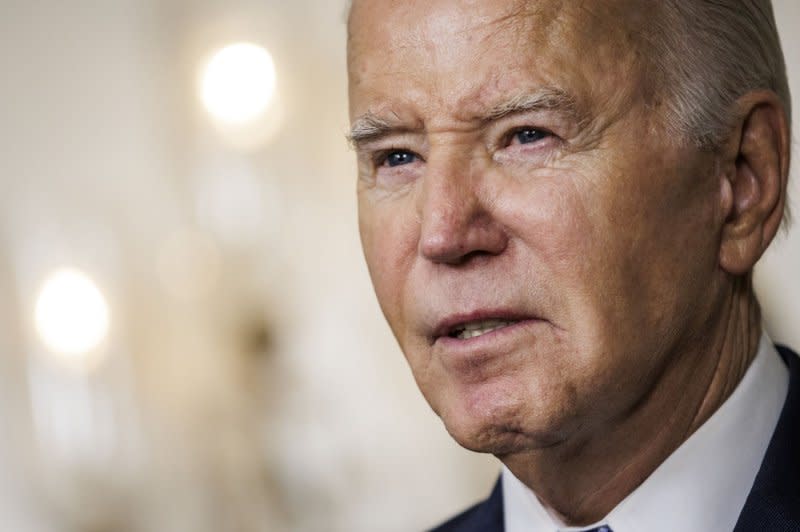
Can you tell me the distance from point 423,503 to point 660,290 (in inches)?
92.0

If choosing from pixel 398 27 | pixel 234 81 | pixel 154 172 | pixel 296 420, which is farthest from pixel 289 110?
pixel 398 27

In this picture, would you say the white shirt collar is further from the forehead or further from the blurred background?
the blurred background

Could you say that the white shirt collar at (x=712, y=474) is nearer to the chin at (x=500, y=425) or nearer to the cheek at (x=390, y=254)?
the chin at (x=500, y=425)

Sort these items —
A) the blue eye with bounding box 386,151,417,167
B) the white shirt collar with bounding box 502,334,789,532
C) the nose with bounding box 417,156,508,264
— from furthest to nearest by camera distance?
the blue eye with bounding box 386,151,417,167, the white shirt collar with bounding box 502,334,789,532, the nose with bounding box 417,156,508,264

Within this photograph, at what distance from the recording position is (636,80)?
1.90 m

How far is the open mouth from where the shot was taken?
1.89 metres

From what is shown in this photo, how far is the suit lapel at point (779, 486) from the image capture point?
1885 millimetres

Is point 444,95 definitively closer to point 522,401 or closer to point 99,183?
point 522,401

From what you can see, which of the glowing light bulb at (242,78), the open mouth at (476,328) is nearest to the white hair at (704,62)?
the open mouth at (476,328)

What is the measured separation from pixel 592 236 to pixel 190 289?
261 cm

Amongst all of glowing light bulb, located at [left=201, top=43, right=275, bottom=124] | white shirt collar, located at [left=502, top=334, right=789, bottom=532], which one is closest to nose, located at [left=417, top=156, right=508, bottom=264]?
white shirt collar, located at [left=502, top=334, right=789, bottom=532]

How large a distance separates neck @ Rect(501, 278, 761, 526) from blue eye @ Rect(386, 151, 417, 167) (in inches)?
21.8

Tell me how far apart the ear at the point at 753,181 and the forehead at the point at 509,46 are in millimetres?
267

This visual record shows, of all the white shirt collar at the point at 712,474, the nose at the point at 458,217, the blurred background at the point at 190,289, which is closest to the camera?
the nose at the point at 458,217
